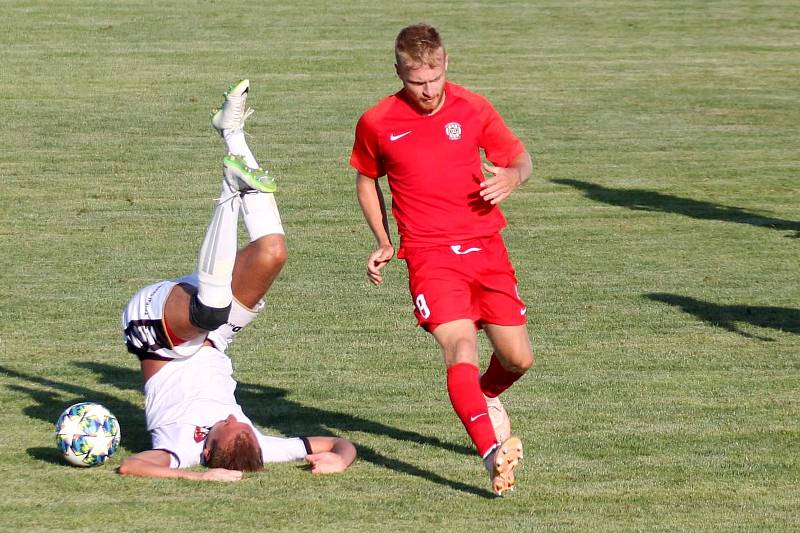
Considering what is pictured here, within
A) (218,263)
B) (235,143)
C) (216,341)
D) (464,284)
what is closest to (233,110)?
(235,143)

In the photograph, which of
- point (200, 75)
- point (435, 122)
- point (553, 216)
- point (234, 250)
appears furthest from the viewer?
point (200, 75)

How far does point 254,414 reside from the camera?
28.4ft

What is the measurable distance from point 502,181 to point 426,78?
2.20ft

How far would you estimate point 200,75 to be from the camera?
22.2 meters

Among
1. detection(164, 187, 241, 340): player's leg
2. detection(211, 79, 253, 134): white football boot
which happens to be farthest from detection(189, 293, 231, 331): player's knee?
detection(211, 79, 253, 134): white football boot

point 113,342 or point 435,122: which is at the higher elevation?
point 435,122

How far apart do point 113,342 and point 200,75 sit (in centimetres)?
1250

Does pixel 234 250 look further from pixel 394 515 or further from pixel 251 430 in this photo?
pixel 394 515

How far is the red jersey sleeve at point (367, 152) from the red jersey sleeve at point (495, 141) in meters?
0.59

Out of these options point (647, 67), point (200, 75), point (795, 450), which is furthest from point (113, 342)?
point (647, 67)

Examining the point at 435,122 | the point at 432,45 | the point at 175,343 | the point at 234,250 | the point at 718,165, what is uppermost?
the point at 432,45

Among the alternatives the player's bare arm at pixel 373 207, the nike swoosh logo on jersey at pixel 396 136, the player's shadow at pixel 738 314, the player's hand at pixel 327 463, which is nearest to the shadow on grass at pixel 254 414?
the player's hand at pixel 327 463

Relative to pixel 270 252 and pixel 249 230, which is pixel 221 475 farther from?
pixel 249 230

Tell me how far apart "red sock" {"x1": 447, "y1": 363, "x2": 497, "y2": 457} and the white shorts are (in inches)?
72.2
